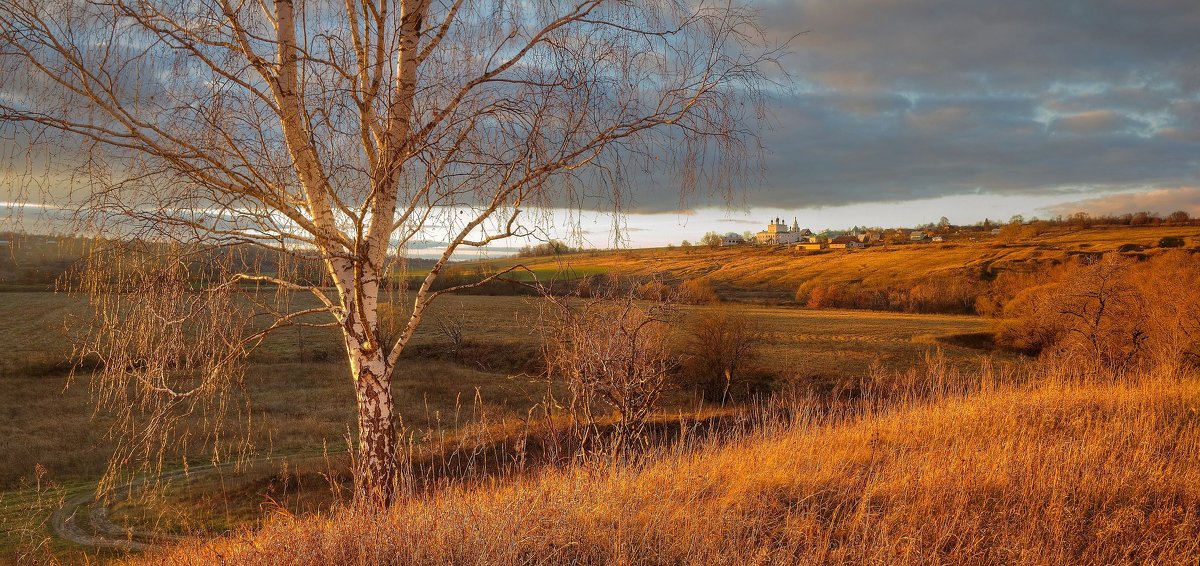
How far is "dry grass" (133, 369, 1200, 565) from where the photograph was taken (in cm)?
398

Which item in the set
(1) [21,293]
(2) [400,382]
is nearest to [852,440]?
(2) [400,382]

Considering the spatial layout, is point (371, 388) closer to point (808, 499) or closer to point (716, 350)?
point (808, 499)

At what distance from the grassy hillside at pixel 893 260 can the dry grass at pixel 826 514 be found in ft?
147

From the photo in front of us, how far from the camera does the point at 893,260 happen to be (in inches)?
2980

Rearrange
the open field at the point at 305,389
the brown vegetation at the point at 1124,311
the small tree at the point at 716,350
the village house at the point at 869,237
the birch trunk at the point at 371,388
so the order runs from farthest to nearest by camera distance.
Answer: the village house at the point at 869,237 → the small tree at the point at 716,350 → the brown vegetation at the point at 1124,311 → the open field at the point at 305,389 → the birch trunk at the point at 371,388

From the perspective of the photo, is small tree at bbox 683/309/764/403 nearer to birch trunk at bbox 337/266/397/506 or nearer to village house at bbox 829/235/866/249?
birch trunk at bbox 337/266/397/506

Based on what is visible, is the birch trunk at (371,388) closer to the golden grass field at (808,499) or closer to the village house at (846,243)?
the golden grass field at (808,499)

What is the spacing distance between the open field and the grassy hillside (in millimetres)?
9331

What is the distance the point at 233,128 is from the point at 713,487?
193 inches

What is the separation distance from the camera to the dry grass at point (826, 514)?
398 centimetres

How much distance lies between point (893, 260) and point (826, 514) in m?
77.6

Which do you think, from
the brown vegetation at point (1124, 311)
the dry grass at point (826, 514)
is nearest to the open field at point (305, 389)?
the dry grass at point (826, 514)

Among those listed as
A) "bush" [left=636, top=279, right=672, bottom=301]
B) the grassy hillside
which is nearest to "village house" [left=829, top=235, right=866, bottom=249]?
the grassy hillside

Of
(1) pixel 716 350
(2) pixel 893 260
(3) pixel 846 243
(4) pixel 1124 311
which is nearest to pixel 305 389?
(1) pixel 716 350
